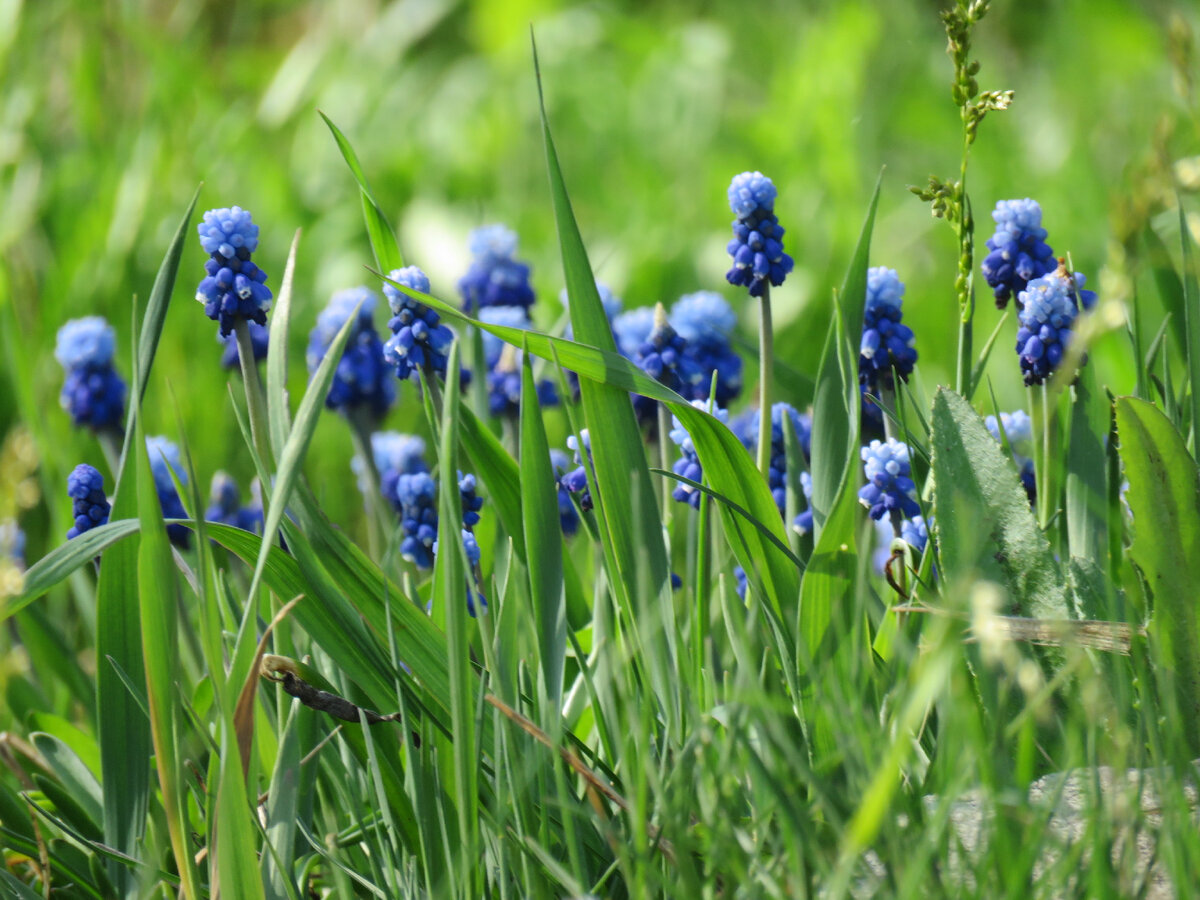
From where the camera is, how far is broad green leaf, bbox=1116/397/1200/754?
1.26m

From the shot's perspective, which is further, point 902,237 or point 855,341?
point 902,237

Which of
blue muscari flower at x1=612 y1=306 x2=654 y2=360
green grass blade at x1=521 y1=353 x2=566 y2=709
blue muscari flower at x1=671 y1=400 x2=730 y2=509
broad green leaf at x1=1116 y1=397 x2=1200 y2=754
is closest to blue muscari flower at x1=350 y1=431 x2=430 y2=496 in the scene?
blue muscari flower at x1=612 y1=306 x2=654 y2=360

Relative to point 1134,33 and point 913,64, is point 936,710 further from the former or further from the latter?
point 1134,33

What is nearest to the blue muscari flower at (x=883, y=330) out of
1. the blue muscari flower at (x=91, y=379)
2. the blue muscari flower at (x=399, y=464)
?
the blue muscari flower at (x=399, y=464)

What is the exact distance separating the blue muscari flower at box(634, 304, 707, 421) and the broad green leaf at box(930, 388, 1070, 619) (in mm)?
486

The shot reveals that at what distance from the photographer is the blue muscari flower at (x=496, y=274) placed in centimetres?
233

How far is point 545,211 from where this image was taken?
4832mm

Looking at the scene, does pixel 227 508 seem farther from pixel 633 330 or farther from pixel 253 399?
pixel 253 399

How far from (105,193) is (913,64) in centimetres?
434

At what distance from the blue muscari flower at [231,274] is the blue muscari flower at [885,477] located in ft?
2.52

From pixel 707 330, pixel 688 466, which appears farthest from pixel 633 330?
pixel 688 466

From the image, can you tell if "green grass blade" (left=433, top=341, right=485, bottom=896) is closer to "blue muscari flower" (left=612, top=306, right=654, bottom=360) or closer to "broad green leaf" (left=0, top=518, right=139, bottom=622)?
"broad green leaf" (left=0, top=518, right=139, bottom=622)

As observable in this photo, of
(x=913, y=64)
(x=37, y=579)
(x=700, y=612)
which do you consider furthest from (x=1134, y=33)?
(x=37, y=579)

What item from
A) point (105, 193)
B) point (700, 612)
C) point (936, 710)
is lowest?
point (936, 710)
